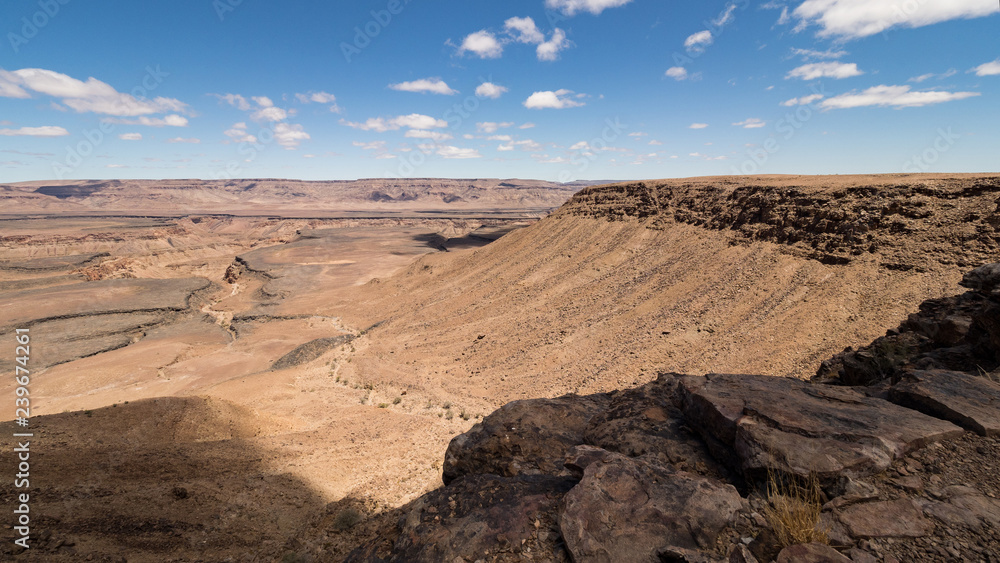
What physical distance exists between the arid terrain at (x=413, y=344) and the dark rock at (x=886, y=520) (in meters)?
5.72

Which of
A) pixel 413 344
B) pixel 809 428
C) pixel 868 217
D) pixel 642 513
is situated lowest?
pixel 413 344

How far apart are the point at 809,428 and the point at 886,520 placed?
1.12 meters

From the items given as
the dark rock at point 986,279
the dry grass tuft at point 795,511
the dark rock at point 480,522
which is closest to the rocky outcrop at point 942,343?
the dark rock at point 986,279

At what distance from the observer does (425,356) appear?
19609mm

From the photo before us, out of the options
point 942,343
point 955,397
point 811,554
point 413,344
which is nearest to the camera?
point 811,554

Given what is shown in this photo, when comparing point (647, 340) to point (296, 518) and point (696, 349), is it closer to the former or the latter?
point (696, 349)

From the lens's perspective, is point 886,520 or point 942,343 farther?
point 942,343

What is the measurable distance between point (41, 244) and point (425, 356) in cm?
8268

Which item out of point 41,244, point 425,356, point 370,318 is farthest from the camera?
point 41,244

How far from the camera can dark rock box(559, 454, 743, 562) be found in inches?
133

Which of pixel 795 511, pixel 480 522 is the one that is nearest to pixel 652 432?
pixel 795 511

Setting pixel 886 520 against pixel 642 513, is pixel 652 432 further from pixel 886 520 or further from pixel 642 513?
pixel 886 520

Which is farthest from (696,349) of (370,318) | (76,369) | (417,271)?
(76,369)

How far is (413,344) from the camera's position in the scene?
840 inches
